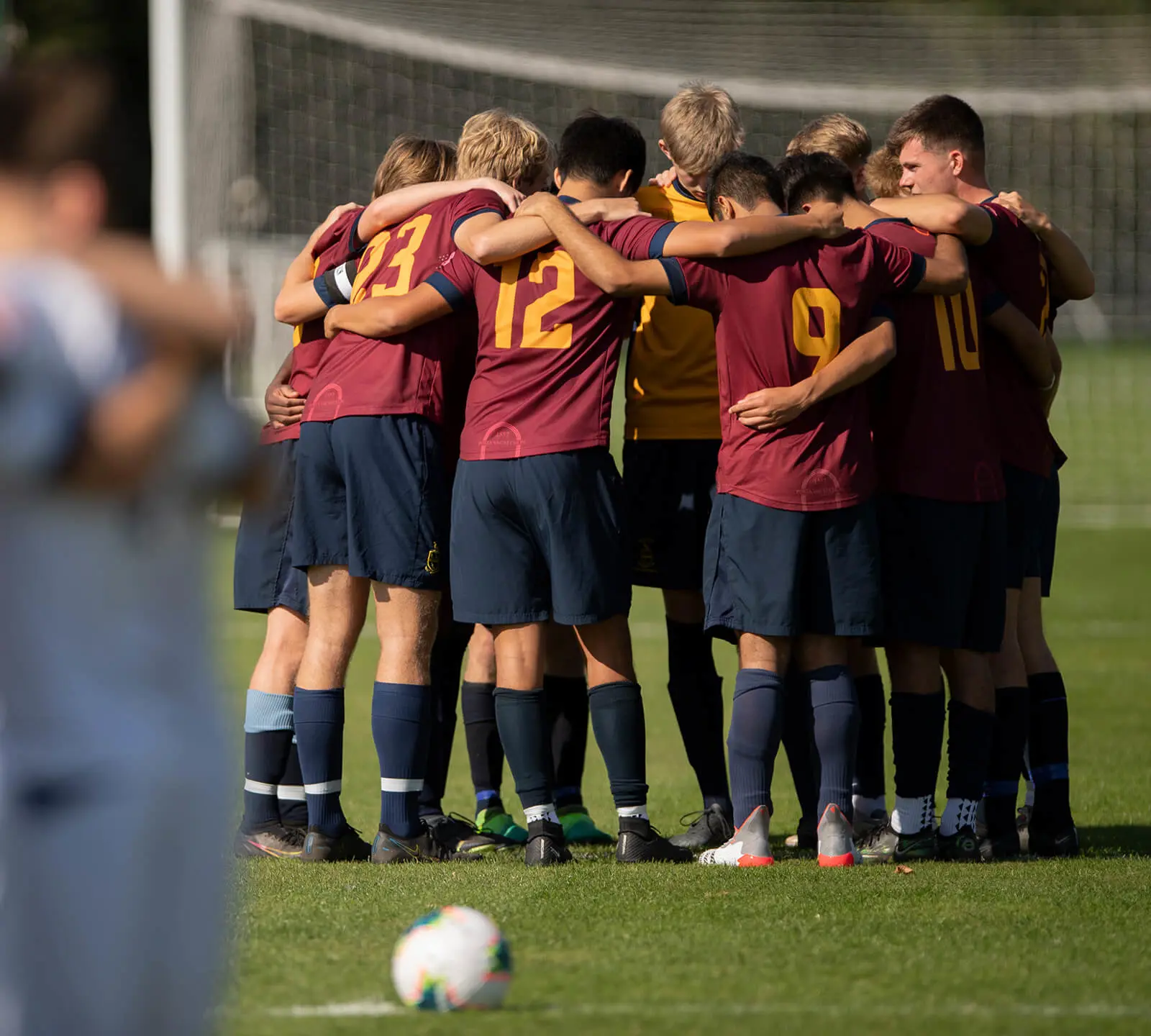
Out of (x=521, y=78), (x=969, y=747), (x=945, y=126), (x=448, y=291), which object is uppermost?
(x=521, y=78)

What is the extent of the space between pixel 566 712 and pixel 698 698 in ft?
1.67

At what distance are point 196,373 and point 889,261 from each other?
371 cm

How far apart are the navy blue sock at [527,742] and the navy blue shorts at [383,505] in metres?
0.51

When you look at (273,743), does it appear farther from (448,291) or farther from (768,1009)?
(768,1009)

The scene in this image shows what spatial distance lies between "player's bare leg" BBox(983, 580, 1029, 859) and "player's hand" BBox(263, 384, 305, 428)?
2682 mm

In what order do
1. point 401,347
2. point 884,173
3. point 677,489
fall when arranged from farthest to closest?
point 884,173 < point 677,489 < point 401,347

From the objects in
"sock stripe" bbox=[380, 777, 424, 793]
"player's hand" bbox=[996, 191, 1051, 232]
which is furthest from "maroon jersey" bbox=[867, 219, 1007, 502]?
"sock stripe" bbox=[380, 777, 424, 793]

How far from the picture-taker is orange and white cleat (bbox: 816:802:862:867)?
5324mm

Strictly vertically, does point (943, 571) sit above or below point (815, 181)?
below

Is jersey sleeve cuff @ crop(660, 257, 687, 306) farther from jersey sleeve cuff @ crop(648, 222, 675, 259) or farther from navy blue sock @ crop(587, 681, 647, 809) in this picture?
navy blue sock @ crop(587, 681, 647, 809)

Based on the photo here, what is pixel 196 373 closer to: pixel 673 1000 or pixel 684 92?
pixel 673 1000

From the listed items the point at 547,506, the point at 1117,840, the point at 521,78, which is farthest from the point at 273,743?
the point at 521,78

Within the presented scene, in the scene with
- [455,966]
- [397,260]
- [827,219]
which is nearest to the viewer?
[455,966]

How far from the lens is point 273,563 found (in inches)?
237
